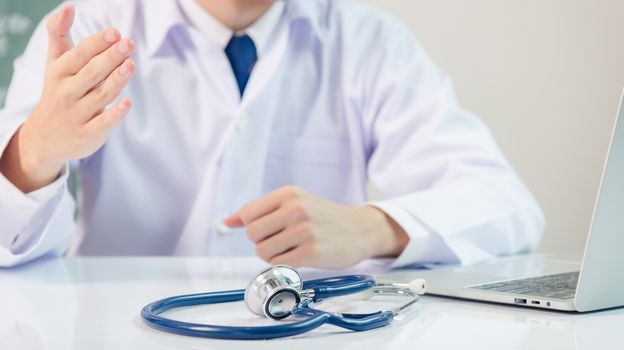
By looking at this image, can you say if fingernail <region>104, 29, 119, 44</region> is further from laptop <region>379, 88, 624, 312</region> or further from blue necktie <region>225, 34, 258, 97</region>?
blue necktie <region>225, 34, 258, 97</region>

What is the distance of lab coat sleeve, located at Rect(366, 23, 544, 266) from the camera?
1.07 meters

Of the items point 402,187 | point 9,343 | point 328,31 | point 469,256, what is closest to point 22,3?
point 328,31

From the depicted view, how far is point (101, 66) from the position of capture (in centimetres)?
83

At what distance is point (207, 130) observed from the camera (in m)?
1.38

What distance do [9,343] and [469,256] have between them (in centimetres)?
68

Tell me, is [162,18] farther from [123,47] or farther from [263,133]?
[123,47]

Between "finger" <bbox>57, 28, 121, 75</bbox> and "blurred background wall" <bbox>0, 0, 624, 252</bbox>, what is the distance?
1.07m

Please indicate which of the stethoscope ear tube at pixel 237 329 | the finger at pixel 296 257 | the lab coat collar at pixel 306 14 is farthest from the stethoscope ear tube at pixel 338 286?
the lab coat collar at pixel 306 14

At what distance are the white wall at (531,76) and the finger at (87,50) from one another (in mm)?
1081

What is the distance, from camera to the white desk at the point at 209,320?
0.56 meters

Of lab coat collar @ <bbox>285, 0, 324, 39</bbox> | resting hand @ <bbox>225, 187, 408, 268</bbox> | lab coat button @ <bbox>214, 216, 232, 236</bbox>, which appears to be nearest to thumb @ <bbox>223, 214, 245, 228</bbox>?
resting hand @ <bbox>225, 187, 408, 268</bbox>

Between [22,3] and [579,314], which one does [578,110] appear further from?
[22,3]

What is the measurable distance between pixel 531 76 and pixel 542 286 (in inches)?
52.6

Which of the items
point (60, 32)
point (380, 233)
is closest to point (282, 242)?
point (380, 233)
